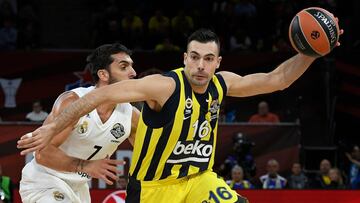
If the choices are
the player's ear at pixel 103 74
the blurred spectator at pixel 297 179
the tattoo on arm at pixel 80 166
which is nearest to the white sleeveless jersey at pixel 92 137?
the tattoo on arm at pixel 80 166

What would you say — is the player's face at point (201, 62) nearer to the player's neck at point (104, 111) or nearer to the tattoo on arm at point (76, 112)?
the tattoo on arm at point (76, 112)

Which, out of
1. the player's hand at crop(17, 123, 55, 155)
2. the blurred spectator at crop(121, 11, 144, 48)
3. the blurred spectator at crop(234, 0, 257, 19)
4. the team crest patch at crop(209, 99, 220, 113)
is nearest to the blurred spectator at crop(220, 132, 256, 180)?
the blurred spectator at crop(121, 11, 144, 48)

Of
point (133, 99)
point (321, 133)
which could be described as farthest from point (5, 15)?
point (133, 99)

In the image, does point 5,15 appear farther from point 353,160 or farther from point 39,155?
point 39,155

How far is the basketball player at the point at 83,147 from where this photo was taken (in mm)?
7438

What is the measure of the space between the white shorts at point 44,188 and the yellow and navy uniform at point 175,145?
868mm

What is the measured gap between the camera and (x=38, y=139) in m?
6.34

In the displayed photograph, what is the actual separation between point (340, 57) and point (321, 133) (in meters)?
1.64

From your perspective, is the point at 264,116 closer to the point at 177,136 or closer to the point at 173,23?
the point at 173,23

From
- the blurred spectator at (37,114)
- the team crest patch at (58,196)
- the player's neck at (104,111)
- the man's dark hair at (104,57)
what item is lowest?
the blurred spectator at (37,114)

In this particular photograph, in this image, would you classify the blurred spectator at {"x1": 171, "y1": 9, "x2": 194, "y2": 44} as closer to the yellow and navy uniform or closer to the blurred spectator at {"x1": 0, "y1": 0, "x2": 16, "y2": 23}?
the blurred spectator at {"x1": 0, "y1": 0, "x2": 16, "y2": 23}

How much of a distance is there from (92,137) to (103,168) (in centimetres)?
39

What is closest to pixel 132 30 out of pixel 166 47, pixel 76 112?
pixel 166 47

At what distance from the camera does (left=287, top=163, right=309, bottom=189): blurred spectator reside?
44.9ft
